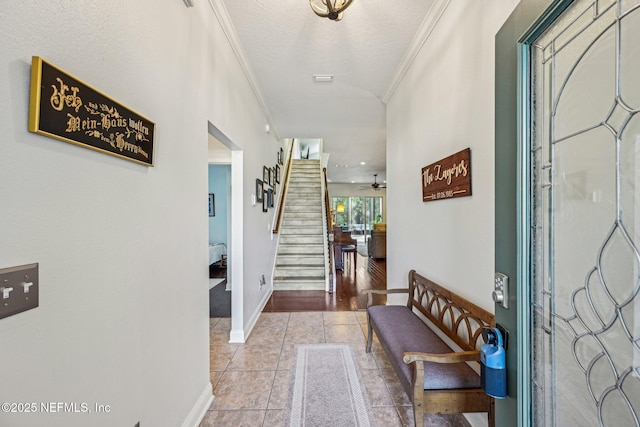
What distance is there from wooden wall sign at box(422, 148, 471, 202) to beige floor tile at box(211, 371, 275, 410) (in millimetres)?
1995

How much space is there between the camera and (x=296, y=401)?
1.87 meters

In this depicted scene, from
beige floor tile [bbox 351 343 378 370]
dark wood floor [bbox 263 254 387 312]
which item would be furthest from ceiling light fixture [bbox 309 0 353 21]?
dark wood floor [bbox 263 254 387 312]

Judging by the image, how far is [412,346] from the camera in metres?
1.71

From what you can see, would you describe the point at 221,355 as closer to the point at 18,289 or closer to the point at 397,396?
the point at 397,396

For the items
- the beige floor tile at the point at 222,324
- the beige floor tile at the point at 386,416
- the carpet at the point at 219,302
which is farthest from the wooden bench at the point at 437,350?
the carpet at the point at 219,302

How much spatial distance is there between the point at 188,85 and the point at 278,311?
117 inches

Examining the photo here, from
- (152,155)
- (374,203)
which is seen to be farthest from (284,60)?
(374,203)

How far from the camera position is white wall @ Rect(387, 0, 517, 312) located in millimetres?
1449

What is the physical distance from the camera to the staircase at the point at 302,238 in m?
4.77

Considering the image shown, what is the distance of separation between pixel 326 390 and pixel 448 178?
183 cm

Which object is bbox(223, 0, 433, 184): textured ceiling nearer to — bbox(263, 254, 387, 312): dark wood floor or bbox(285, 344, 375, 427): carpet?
bbox(263, 254, 387, 312): dark wood floor

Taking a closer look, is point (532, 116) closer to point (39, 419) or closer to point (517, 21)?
point (517, 21)

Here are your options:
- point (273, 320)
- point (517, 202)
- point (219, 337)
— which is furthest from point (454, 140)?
point (219, 337)

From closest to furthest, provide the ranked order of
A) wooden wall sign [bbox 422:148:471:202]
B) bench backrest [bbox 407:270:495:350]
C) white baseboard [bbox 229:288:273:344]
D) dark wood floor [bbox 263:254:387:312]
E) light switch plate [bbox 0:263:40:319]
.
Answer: light switch plate [bbox 0:263:40:319] < bench backrest [bbox 407:270:495:350] < wooden wall sign [bbox 422:148:471:202] < white baseboard [bbox 229:288:273:344] < dark wood floor [bbox 263:254:387:312]
